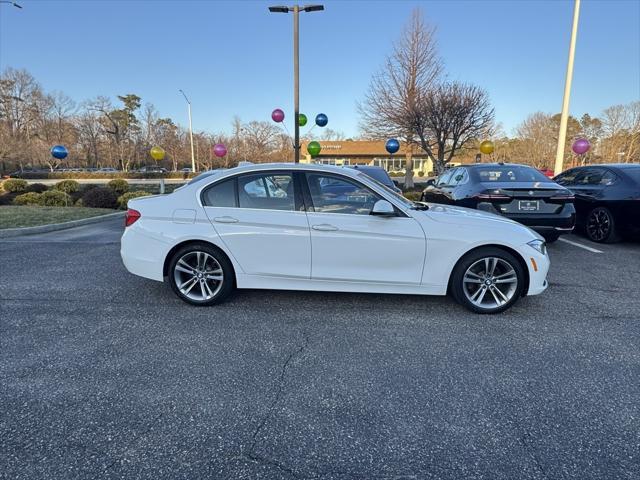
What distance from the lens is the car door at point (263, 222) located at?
12.4ft

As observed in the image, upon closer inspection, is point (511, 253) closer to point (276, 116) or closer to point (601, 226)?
point (601, 226)

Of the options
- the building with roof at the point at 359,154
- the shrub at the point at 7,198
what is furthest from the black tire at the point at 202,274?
the building with roof at the point at 359,154

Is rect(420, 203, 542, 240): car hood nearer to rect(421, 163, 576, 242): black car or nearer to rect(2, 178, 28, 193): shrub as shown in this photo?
rect(421, 163, 576, 242): black car

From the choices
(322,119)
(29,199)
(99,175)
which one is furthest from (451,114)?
(99,175)

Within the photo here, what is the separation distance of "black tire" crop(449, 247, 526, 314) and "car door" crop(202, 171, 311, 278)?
1.59m

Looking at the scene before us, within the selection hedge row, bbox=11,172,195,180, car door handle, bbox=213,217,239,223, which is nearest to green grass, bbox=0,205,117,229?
car door handle, bbox=213,217,239,223

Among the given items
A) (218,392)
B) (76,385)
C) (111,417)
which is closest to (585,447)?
(218,392)

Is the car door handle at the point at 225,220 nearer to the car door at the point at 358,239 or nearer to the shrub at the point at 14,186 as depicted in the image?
the car door at the point at 358,239

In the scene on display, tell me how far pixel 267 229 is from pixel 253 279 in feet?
1.95

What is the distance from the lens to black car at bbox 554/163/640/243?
6.45 metres

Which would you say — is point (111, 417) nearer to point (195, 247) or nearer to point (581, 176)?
point (195, 247)

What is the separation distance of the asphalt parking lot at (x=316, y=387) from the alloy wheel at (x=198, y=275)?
200mm

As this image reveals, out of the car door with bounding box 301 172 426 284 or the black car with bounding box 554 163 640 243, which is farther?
the black car with bounding box 554 163 640 243

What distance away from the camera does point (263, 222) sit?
381 cm
